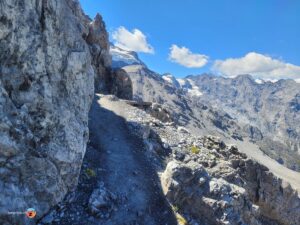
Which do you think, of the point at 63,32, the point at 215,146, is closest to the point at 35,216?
the point at 63,32

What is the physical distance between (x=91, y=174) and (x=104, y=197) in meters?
2.84

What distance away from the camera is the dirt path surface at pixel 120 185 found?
20578 millimetres

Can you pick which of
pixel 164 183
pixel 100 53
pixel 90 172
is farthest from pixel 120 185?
pixel 100 53

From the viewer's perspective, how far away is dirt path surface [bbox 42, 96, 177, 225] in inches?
810

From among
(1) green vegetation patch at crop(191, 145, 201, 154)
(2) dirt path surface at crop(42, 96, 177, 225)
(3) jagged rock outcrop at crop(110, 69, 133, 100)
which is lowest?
(2) dirt path surface at crop(42, 96, 177, 225)

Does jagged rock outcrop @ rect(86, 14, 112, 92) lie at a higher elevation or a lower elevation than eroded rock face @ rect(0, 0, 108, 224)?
higher

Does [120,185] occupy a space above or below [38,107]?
below

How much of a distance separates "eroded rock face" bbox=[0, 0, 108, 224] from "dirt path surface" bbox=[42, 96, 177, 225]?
1301 mm

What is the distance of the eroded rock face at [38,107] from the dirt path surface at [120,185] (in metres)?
1.30

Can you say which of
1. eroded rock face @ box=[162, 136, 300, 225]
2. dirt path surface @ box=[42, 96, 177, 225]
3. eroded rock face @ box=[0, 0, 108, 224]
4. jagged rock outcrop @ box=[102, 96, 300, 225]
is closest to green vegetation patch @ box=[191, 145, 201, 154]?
jagged rock outcrop @ box=[102, 96, 300, 225]

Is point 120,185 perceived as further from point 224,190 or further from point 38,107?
point 38,107

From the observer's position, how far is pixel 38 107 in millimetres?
19312

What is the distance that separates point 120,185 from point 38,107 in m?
9.03

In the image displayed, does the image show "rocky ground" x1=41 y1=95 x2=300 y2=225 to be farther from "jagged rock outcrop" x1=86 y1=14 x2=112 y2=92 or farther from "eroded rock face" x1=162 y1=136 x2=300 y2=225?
"jagged rock outcrop" x1=86 y1=14 x2=112 y2=92
